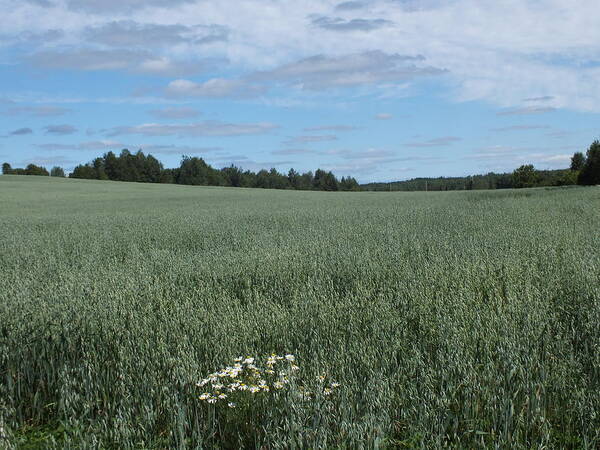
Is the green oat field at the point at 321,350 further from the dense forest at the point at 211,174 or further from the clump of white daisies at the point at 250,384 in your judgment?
the dense forest at the point at 211,174

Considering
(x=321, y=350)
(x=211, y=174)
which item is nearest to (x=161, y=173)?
(x=211, y=174)

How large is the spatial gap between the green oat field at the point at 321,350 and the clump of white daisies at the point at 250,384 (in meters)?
0.05

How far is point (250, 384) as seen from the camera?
320 centimetres

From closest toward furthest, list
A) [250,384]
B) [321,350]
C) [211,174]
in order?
[250,384] < [321,350] < [211,174]

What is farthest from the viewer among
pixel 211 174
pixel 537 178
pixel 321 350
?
pixel 211 174

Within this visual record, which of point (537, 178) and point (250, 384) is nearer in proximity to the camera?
point (250, 384)

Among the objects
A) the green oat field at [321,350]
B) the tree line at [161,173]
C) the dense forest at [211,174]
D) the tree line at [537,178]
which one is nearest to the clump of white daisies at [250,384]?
→ the green oat field at [321,350]

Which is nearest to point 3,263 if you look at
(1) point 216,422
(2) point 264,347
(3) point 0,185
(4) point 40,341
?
(4) point 40,341

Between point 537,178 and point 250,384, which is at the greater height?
point 537,178

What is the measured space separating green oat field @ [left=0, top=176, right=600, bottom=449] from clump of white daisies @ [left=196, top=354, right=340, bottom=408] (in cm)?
5

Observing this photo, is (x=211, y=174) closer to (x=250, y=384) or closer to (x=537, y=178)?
(x=537, y=178)

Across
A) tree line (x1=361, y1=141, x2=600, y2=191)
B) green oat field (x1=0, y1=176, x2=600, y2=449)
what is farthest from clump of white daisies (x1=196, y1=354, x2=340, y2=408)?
tree line (x1=361, y1=141, x2=600, y2=191)

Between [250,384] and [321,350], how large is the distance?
549mm

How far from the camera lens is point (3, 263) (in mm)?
8625
